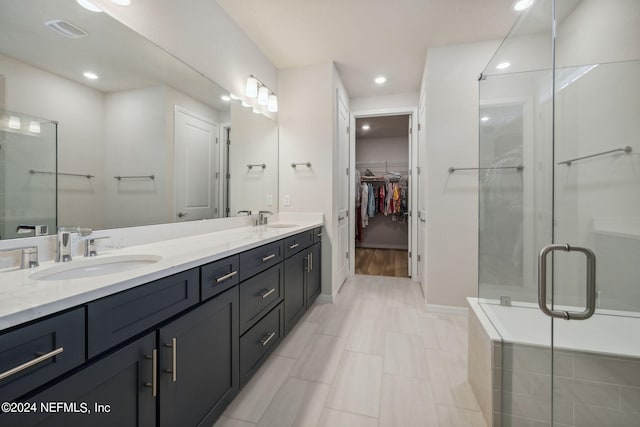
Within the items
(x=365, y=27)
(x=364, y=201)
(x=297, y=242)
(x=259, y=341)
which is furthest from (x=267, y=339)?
(x=364, y=201)

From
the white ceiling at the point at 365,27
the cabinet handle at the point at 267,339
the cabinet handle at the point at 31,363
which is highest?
the white ceiling at the point at 365,27

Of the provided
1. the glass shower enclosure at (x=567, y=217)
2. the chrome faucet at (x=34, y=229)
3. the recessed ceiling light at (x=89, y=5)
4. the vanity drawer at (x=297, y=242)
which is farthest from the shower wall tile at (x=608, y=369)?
the recessed ceiling light at (x=89, y=5)

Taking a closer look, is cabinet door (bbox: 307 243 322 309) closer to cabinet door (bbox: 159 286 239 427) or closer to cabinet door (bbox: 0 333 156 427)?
cabinet door (bbox: 159 286 239 427)

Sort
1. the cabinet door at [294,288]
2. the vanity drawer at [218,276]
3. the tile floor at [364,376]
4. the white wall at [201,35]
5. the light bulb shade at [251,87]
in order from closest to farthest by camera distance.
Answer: the vanity drawer at [218,276] → the tile floor at [364,376] → the white wall at [201,35] → the cabinet door at [294,288] → the light bulb shade at [251,87]

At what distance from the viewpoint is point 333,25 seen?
2.20 meters

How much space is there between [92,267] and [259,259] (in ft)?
2.47

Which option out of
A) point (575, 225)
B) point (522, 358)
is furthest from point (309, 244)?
point (575, 225)

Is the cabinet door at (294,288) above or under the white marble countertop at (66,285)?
under

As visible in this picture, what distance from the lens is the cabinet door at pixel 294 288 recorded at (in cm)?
194

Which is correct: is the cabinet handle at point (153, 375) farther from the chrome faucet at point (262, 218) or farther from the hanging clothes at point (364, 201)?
the hanging clothes at point (364, 201)

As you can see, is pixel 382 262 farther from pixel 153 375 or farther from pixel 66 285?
pixel 66 285

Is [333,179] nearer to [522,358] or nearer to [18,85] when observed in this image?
[522,358]

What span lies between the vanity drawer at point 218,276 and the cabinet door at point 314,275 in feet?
3.79

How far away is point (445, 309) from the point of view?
2.57 m
